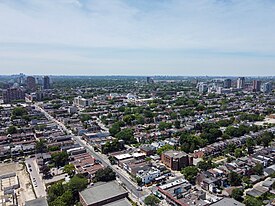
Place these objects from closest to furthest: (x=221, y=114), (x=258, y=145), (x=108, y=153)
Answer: (x=108, y=153) < (x=258, y=145) < (x=221, y=114)

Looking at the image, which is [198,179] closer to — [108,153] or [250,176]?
[250,176]

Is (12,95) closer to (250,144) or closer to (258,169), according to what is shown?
(250,144)

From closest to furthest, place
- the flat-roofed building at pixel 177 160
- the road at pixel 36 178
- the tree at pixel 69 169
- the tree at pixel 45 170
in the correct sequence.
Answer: the road at pixel 36 178 → the tree at pixel 69 169 → the tree at pixel 45 170 → the flat-roofed building at pixel 177 160

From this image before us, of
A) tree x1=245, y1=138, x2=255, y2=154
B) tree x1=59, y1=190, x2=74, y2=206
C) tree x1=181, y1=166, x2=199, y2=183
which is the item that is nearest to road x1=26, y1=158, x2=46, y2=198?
tree x1=59, y1=190, x2=74, y2=206

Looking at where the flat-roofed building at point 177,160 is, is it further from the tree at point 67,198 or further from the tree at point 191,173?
the tree at point 67,198

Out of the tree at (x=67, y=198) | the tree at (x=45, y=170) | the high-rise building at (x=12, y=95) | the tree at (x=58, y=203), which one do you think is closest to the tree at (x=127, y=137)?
the tree at (x=45, y=170)

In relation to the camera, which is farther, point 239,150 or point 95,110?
point 95,110

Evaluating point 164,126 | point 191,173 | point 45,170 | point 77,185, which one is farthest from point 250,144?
point 45,170

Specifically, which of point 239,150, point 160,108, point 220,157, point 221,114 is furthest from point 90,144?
point 221,114

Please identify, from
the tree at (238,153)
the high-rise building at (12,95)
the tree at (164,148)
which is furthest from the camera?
the high-rise building at (12,95)
